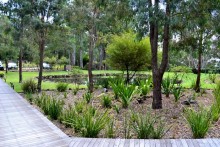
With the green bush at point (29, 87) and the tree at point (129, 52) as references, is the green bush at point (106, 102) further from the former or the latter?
the tree at point (129, 52)

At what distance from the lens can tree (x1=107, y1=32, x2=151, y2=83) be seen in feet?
45.2

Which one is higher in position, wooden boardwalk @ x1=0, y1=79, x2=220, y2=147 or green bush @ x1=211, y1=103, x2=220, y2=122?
green bush @ x1=211, y1=103, x2=220, y2=122

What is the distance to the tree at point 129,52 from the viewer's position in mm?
13781

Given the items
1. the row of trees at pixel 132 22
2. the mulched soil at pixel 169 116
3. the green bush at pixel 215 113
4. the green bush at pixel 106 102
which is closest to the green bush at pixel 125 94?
the mulched soil at pixel 169 116

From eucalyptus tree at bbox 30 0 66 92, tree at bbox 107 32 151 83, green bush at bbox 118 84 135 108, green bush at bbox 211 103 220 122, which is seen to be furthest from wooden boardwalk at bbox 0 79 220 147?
tree at bbox 107 32 151 83

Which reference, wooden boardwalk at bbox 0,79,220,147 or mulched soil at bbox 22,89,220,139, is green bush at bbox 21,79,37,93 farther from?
wooden boardwalk at bbox 0,79,220,147

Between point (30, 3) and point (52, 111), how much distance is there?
23.4 feet

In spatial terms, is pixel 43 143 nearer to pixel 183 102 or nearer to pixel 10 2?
pixel 183 102

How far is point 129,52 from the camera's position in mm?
13867

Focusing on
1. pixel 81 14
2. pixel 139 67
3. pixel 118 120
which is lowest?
pixel 118 120

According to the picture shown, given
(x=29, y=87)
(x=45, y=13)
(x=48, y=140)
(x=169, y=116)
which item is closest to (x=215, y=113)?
(x=169, y=116)

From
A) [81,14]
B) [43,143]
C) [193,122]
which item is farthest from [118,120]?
[81,14]

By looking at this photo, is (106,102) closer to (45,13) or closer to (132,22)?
(132,22)

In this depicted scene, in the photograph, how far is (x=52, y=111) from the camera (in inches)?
280
